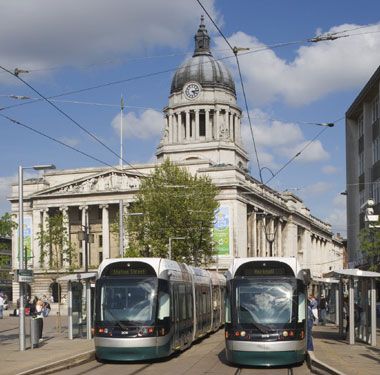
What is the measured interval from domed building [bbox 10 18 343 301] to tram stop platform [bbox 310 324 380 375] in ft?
202

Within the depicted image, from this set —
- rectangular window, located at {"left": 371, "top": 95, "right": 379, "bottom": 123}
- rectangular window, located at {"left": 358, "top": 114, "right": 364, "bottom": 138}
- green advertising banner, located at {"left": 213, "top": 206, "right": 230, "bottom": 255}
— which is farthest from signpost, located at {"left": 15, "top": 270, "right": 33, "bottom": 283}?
green advertising banner, located at {"left": 213, "top": 206, "right": 230, "bottom": 255}

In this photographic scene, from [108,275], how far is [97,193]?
9114 cm

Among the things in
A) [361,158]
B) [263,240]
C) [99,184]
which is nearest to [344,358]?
[361,158]

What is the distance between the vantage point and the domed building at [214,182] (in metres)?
107

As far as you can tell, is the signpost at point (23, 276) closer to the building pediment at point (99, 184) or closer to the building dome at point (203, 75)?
the building pediment at point (99, 184)

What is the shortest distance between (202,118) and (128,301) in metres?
111

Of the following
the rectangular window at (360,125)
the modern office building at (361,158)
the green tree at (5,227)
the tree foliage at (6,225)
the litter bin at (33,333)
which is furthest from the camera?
the rectangular window at (360,125)

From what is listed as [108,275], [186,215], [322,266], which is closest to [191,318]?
[108,275]

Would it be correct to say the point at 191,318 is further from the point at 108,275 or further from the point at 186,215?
the point at 186,215

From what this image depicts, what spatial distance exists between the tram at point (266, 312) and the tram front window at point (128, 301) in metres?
2.27

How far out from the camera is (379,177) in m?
57.2

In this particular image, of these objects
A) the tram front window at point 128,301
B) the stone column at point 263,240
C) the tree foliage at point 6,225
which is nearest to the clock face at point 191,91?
the stone column at point 263,240

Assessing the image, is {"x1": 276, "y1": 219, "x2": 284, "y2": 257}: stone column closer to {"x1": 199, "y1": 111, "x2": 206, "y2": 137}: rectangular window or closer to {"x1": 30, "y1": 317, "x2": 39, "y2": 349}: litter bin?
{"x1": 199, "y1": 111, "x2": 206, "y2": 137}: rectangular window

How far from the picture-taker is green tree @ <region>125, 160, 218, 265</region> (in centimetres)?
6625
